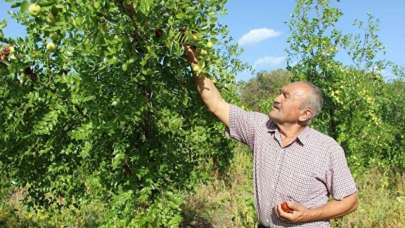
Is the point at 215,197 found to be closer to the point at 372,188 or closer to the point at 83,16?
the point at 372,188

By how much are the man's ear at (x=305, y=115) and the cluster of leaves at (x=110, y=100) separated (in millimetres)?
642

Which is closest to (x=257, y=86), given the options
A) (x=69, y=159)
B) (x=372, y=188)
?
(x=372, y=188)

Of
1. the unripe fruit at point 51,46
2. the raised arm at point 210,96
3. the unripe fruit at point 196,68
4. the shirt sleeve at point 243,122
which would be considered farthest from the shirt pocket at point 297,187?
the unripe fruit at point 51,46

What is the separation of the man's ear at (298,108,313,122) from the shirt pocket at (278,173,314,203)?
384mm

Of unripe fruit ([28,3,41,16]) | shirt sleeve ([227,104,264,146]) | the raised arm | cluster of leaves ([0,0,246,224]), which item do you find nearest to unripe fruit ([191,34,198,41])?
cluster of leaves ([0,0,246,224])

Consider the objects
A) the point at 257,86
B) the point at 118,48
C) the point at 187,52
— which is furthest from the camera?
the point at 257,86

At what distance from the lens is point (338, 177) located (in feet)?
10.8

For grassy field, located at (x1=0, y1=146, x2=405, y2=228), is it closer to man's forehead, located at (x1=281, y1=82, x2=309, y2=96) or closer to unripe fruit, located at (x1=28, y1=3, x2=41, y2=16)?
man's forehead, located at (x1=281, y1=82, x2=309, y2=96)

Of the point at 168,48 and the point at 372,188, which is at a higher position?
the point at 168,48

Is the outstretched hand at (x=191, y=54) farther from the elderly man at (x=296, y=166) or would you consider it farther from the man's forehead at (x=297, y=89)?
the man's forehead at (x=297, y=89)

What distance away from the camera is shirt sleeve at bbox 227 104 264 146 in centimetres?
365

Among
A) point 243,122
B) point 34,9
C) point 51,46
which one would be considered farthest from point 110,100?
point 243,122

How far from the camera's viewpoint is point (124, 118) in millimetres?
3008

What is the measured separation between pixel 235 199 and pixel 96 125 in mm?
5380
